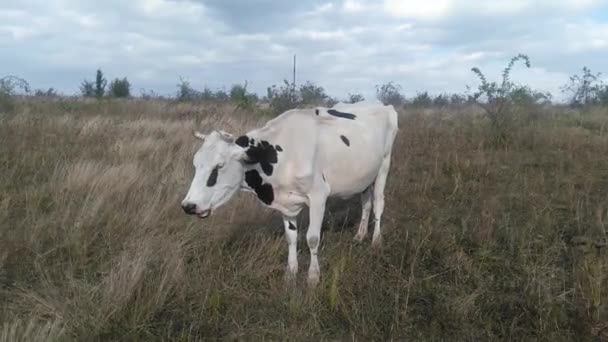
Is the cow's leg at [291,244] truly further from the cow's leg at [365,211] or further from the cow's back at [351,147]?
the cow's leg at [365,211]

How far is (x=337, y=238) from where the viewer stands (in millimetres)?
6062

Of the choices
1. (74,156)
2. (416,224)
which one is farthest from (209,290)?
(74,156)

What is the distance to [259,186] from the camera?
5133 mm

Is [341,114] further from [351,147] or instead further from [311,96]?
[311,96]

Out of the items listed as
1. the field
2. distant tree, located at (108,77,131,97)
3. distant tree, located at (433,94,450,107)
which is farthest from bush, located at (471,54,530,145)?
distant tree, located at (108,77,131,97)

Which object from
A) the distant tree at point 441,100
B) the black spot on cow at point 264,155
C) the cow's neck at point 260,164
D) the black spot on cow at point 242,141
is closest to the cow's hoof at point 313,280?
the cow's neck at point 260,164

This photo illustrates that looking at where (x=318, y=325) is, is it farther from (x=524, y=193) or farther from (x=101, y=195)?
(x=524, y=193)

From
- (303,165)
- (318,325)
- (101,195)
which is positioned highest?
(303,165)

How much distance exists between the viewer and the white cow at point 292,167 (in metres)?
4.73

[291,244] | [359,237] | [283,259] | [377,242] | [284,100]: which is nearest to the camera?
[291,244]

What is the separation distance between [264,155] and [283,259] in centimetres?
116

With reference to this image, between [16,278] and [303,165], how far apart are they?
8.68ft

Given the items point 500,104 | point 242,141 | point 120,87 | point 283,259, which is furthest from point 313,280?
point 120,87

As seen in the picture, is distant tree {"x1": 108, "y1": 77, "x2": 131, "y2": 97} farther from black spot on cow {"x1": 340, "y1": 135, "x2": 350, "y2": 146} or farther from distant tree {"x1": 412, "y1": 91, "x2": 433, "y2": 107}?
black spot on cow {"x1": 340, "y1": 135, "x2": 350, "y2": 146}
